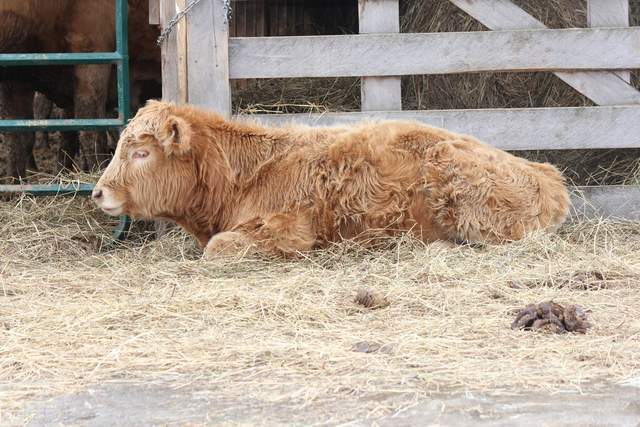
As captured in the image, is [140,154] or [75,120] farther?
[75,120]

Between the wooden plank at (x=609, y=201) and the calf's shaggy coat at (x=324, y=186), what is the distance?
2.07ft

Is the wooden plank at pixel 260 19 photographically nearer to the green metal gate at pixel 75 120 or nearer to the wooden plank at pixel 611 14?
the green metal gate at pixel 75 120

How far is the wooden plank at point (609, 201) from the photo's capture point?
6875 mm

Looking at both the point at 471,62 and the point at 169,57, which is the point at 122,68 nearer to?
the point at 169,57

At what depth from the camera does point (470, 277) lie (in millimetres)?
5266

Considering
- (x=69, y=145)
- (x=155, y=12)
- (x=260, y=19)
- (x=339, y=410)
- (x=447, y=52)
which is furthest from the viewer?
(x=260, y=19)

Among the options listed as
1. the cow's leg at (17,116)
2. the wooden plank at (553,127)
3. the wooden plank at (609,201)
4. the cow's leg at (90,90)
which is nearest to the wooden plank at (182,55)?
the wooden plank at (553,127)

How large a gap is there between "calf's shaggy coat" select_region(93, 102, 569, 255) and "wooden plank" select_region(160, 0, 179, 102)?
0.74 metres

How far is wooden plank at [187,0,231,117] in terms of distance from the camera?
22.4ft

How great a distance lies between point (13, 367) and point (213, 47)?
3.65 meters

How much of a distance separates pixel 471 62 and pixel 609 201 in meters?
1.40

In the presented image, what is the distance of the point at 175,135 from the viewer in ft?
20.1

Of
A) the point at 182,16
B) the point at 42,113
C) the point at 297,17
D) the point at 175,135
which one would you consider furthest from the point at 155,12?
the point at 297,17

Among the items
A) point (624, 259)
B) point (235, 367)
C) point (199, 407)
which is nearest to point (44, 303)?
point (235, 367)
